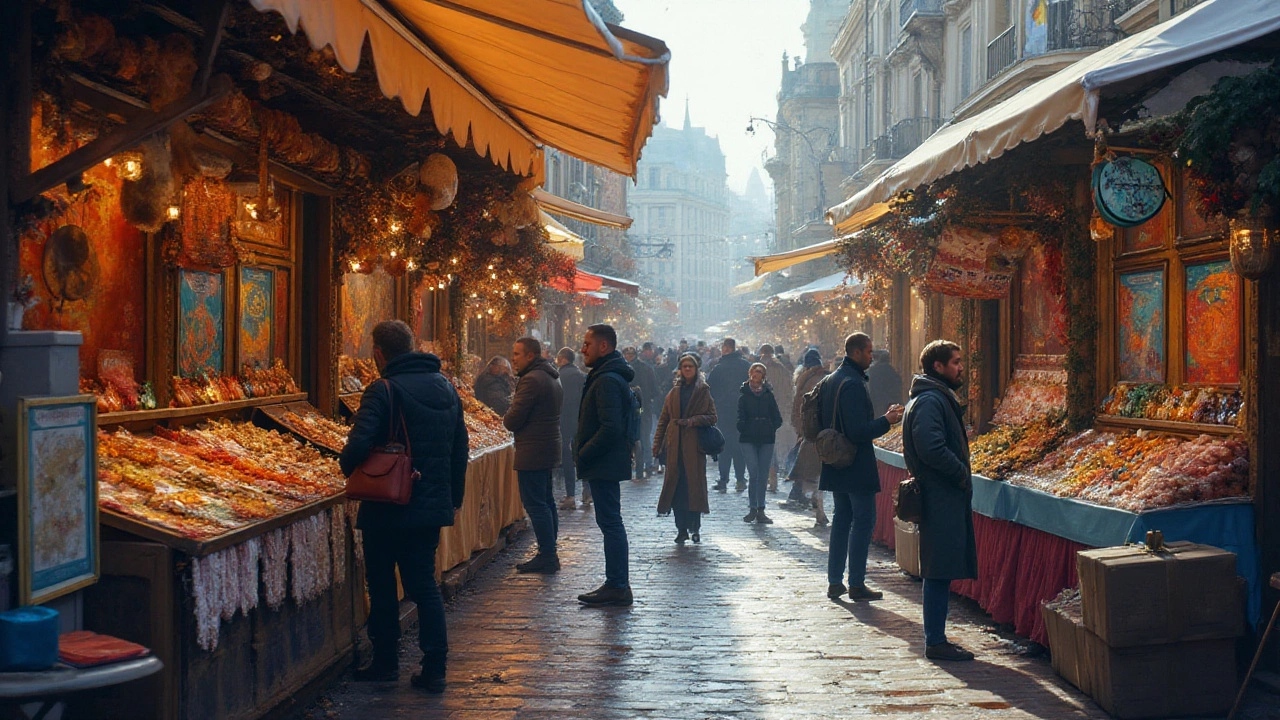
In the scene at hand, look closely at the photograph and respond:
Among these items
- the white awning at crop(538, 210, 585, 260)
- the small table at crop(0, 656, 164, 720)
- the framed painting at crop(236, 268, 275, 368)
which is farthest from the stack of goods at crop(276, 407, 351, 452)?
the white awning at crop(538, 210, 585, 260)

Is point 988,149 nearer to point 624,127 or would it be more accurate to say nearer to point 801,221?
point 624,127

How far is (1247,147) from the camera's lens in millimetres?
5750

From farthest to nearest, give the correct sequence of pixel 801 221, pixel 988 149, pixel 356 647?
pixel 801 221 < pixel 988 149 < pixel 356 647

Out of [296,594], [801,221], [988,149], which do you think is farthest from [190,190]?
[801,221]

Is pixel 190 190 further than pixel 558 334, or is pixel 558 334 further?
pixel 558 334

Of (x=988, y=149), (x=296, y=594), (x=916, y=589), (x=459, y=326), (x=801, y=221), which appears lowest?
(x=916, y=589)

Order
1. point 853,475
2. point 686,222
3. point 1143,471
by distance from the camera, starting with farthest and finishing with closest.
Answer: point 686,222 < point 853,475 < point 1143,471

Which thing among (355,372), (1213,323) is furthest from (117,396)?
(1213,323)

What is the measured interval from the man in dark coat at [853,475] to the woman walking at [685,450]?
105 inches

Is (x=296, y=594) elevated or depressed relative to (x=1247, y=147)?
depressed

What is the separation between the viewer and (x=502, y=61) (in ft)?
20.5

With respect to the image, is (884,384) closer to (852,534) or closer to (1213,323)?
(852,534)

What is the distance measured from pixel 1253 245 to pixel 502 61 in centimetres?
410

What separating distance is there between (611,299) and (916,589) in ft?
90.0
